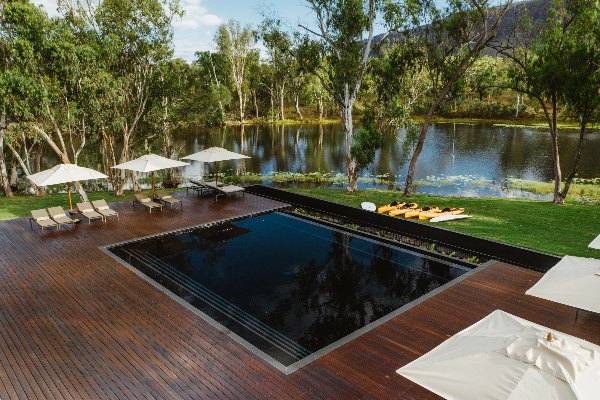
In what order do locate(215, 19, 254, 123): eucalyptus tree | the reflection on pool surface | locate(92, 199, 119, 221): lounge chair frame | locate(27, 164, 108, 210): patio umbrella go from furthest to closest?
locate(215, 19, 254, 123): eucalyptus tree < locate(92, 199, 119, 221): lounge chair frame < locate(27, 164, 108, 210): patio umbrella < the reflection on pool surface

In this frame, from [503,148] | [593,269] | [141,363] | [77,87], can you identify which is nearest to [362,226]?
[593,269]

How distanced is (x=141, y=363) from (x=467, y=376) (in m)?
5.17

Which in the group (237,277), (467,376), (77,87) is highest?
(77,87)

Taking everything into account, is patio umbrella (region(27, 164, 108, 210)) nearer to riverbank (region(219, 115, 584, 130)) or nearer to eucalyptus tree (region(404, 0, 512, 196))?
eucalyptus tree (region(404, 0, 512, 196))

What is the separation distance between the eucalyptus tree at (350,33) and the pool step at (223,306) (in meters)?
12.8

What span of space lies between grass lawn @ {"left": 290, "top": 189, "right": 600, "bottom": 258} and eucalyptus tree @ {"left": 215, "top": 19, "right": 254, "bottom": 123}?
4430 cm

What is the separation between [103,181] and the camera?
29.5 metres

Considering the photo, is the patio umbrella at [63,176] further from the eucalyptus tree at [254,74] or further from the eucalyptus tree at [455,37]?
the eucalyptus tree at [254,74]

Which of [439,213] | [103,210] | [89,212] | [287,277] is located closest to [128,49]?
[103,210]

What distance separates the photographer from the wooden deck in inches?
248

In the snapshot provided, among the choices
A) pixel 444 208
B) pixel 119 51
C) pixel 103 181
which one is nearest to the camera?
pixel 444 208

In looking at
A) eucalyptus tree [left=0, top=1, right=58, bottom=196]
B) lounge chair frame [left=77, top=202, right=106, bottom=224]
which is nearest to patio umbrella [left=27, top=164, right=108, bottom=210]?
lounge chair frame [left=77, top=202, right=106, bottom=224]

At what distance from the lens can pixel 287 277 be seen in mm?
11391

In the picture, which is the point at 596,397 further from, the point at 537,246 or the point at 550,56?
the point at 550,56
